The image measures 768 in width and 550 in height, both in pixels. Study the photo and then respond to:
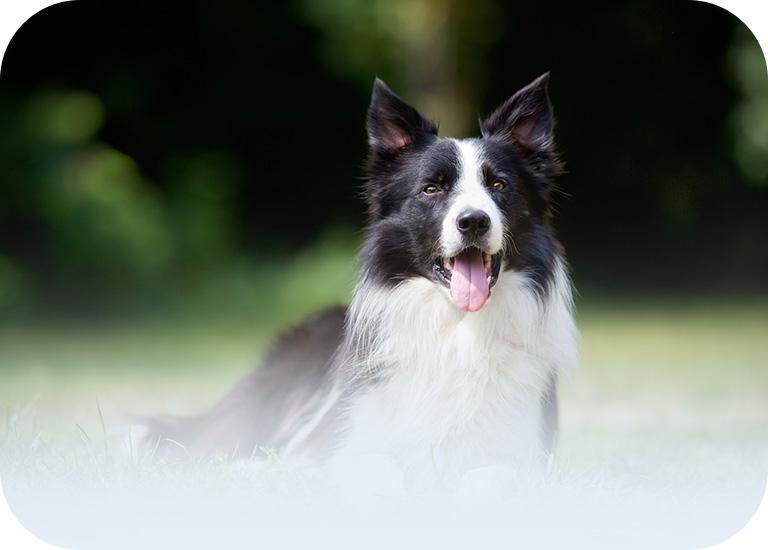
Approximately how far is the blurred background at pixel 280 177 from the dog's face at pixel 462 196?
284mm

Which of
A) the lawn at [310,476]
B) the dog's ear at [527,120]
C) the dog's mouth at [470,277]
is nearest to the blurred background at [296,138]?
the lawn at [310,476]

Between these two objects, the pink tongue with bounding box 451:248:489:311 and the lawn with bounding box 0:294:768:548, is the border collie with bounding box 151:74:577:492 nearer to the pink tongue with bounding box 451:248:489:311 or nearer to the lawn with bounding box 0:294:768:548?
the pink tongue with bounding box 451:248:489:311

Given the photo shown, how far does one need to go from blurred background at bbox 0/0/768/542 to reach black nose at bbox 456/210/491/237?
0.61 meters

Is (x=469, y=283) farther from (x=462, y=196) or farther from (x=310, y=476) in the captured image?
(x=310, y=476)

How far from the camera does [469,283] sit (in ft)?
9.99

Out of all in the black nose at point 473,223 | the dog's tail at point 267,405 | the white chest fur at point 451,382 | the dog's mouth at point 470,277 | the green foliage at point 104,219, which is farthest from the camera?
the green foliage at point 104,219

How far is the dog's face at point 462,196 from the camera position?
3006 mm

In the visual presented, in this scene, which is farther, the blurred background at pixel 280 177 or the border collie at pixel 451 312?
the blurred background at pixel 280 177

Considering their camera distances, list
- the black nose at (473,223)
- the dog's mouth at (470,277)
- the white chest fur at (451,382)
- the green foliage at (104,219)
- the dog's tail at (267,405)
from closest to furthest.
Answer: the black nose at (473,223) → the dog's mouth at (470,277) → the white chest fur at (451,382) → the dog's tail at (267,405) → the green foliage at (104,219)

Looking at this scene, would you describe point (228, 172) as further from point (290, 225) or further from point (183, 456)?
point (183, 456)

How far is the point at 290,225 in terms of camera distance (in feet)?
12.1

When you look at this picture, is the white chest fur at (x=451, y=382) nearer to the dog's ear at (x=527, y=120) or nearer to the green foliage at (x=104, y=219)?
the dog's ear at (x=527, y=120)

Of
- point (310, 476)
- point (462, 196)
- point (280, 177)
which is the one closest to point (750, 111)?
point (462, 196)

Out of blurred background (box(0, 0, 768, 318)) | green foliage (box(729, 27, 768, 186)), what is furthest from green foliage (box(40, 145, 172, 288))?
green foliage (box(729, 27, 768, 186))
